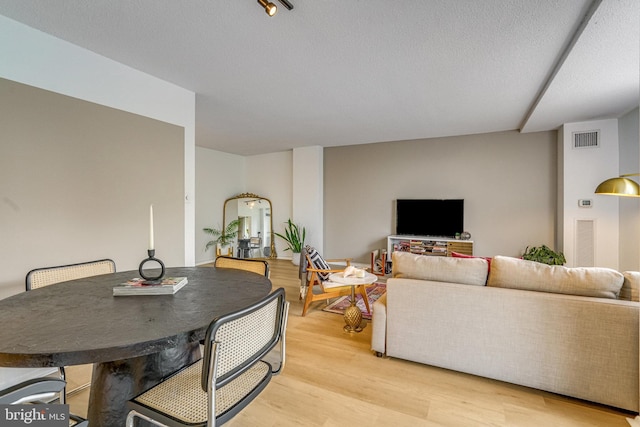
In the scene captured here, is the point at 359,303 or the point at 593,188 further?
the point at 593,188

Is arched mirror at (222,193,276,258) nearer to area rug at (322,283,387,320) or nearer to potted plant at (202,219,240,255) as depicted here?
potted plant at (202,219,240,255)

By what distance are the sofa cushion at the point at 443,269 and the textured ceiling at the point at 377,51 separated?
1.72 meters

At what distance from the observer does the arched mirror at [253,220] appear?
6844 millimetres

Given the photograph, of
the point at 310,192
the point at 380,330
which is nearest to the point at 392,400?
the point at 380,330

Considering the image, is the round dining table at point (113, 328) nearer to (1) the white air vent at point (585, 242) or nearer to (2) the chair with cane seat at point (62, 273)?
(2) the chair with cane seat at point (62, 273)

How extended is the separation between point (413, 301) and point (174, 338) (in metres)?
1.75

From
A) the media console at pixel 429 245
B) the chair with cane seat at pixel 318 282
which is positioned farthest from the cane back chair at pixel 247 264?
the media console at pixel 429 245

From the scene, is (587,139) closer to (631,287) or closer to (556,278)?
(631,287)

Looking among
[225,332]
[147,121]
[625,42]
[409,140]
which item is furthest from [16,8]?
[409,140]

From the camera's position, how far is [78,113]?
2363 millimetres

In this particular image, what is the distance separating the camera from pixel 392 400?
1.81 m

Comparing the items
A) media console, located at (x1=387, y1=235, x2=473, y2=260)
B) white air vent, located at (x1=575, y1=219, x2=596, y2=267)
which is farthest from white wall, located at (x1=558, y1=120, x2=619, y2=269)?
media console, located at (x1=387, y1=235, x2=473, y2=260)

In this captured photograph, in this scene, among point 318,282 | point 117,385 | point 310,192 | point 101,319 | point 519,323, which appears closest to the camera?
point 101,319

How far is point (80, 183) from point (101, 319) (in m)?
1.90
